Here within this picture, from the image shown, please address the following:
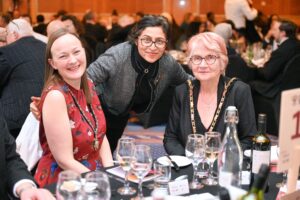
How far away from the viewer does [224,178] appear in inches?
74.0

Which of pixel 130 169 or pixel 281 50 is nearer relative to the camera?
pixel 130 169

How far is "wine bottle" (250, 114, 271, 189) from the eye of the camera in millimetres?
2010

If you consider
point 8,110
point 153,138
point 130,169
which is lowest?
point 153,138

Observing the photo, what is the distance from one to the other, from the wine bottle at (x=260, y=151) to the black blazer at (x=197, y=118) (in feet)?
1.82

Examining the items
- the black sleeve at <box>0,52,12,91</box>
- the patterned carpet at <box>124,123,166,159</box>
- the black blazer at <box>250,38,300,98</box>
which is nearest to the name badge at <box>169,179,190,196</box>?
the black sleeve at <box>0,52,12,91</box>

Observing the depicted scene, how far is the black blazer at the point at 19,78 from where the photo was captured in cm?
390

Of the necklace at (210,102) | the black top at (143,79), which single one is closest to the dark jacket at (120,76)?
the black top at (143,79)

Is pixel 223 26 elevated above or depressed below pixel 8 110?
above

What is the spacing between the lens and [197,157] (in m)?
2.06

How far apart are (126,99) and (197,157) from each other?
144 cm

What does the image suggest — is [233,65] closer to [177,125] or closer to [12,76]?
[12,76]

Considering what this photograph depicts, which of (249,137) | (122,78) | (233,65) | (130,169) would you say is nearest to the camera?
(130,169)

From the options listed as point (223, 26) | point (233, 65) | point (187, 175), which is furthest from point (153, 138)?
point (187, 175)

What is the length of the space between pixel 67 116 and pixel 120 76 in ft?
2.96
